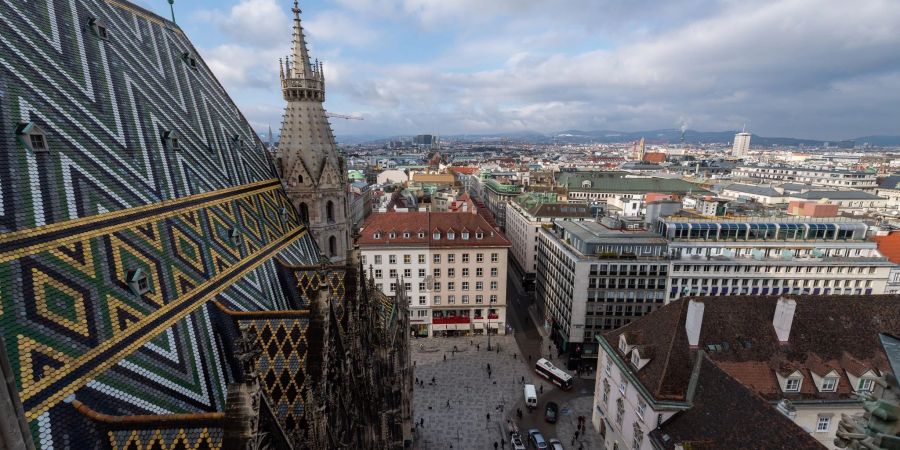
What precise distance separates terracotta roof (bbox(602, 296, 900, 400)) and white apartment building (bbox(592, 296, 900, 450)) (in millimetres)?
67

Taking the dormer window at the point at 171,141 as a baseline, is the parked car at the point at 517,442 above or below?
below

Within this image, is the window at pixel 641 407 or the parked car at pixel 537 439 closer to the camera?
the window at pixel 641 407

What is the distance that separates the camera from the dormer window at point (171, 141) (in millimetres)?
17852

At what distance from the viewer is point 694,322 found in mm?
28188

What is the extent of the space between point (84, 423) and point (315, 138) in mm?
23496

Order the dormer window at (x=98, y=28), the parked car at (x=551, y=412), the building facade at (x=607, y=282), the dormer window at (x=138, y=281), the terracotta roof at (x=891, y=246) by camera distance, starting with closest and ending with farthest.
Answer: the dormer window at (x=138, y=281), the dormer window at (x=98, y=28), the parked car at (x=551, y=412), the building facade at (x=607, y=282), the terracotta roof at (x=891, y=246)

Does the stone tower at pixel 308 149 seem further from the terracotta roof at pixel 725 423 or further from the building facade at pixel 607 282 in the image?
the building facade at pixel 607 282

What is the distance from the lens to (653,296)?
4728 centimetres

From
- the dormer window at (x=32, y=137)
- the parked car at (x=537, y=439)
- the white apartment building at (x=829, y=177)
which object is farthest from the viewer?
the white apartment building at (x=829, y=177)

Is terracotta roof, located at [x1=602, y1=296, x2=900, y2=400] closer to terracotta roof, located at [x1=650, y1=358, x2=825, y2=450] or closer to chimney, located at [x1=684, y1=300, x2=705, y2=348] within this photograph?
chimney, located at [x1=684, y1=300, x2=705, y2=348]

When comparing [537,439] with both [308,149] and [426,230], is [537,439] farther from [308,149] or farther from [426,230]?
[308,149]

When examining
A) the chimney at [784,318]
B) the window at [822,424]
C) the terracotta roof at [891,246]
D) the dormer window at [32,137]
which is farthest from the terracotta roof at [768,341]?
the terracotta roof at [891,246]

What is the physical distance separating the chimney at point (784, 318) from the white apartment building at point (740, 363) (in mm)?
67

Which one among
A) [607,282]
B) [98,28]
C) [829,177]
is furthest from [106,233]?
[829,177]
